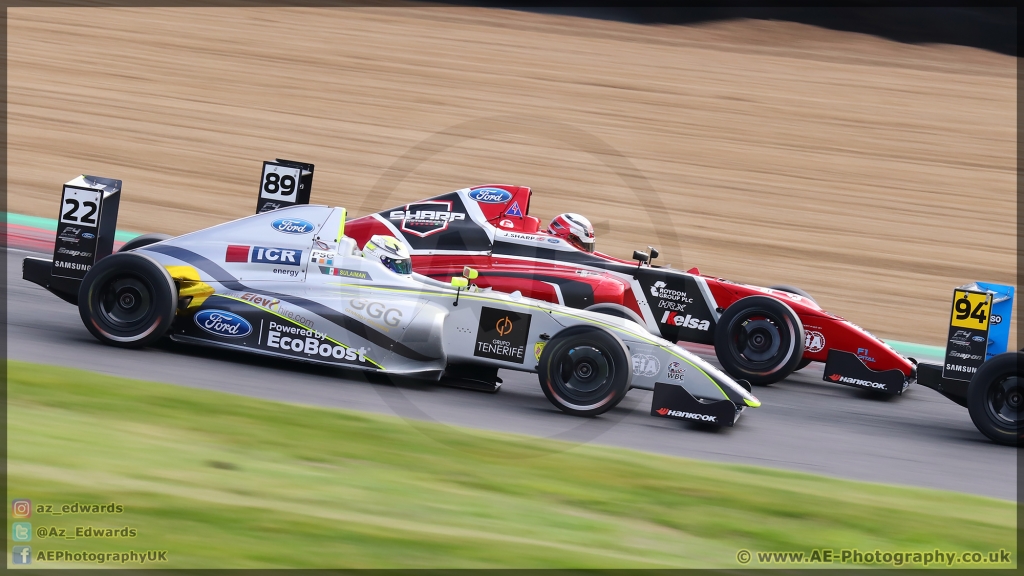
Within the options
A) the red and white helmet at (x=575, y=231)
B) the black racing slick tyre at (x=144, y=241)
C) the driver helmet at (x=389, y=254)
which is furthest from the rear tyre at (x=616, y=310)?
the black racing slick tyre at (x=144, y=241)

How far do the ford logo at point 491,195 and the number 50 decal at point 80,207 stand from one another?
13.1 feet

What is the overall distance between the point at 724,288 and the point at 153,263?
5453 millimetres

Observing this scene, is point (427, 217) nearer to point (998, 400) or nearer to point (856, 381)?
point (856, 381)

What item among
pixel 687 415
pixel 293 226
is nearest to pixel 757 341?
→ pixel 687 415

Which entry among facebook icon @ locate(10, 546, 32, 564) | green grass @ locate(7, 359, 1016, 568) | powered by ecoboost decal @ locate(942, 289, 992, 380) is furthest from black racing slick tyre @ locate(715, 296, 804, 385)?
facebook icon @ locate(10, 546, 32, 564)

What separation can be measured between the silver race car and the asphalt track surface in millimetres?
208

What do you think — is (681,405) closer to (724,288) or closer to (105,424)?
(724,288)

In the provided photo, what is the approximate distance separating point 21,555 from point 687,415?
16.7 feet

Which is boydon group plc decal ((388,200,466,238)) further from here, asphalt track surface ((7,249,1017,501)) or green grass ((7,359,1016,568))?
green grass ((7,359,1016,568))

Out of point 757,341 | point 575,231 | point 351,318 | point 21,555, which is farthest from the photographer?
point 575,231

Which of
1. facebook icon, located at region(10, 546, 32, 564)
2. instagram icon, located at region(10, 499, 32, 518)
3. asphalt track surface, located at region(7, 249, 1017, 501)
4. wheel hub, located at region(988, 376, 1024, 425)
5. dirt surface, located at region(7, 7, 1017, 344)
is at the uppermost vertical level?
dirt surface, located at region(7, 7, 1017, 344)

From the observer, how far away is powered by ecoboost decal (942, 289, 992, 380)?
28.7ft

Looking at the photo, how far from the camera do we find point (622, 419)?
8.52 metres

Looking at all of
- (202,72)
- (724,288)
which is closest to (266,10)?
(202,72)
